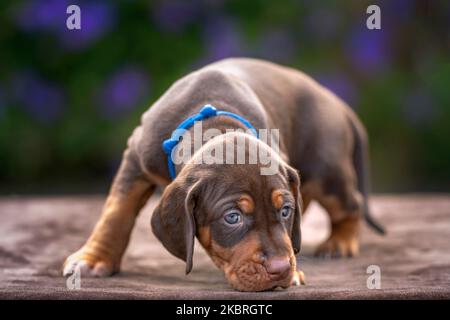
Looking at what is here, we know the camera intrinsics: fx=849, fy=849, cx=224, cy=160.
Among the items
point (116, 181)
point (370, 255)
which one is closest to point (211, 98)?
point (116, 181)

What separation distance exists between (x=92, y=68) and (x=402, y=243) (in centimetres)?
536

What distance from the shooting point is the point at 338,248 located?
5.50 m

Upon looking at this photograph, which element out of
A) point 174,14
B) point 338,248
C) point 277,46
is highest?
point 174,14

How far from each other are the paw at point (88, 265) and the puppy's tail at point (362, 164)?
2.13 meters

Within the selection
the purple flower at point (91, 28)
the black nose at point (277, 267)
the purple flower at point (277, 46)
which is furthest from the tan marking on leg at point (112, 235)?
the purple flower at point (91, 28)

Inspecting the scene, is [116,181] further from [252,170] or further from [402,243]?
[402,243]

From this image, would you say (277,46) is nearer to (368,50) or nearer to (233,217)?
(368,50)

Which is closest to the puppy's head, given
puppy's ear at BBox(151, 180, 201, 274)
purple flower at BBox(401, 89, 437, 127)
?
puppy's ear at BBox(151, 180, 201, 274)

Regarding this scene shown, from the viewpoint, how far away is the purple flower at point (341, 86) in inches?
387

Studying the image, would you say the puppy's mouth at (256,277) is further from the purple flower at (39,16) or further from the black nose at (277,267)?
the purple flower at (39,16)

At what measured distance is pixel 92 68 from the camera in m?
10.0

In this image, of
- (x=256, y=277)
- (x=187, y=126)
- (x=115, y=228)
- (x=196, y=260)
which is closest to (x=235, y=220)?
(x=256, y=277)

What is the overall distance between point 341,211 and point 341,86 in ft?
14.8
